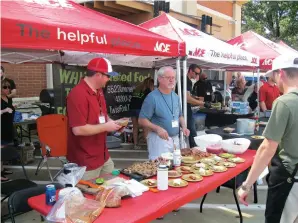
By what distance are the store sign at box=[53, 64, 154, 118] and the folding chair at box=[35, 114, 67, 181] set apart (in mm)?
701

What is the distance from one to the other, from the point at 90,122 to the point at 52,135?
7.80 ft

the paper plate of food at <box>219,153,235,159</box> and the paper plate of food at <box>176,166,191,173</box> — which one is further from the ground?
the paper plate of food at <box>219,153,235,159</box>

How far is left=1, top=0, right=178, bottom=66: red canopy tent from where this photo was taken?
2424mm

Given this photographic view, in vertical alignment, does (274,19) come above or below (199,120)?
above

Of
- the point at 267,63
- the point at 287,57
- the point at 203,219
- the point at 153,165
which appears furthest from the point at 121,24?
the point at 267,63

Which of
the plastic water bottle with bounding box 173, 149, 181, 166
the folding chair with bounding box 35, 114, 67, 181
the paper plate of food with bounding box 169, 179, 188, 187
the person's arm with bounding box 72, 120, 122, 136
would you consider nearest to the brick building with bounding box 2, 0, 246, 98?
the folding chair with bounding box 35, 114, 67, 181

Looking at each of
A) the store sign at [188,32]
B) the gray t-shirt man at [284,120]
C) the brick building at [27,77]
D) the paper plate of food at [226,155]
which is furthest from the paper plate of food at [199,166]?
the brick building at [27,77]

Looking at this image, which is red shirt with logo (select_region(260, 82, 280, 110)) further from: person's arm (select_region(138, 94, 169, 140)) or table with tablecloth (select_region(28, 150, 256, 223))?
table with tablecloth (select_region(28, 150, 256, 223))

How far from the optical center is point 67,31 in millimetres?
2768

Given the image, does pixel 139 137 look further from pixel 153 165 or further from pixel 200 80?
pixel 153 165

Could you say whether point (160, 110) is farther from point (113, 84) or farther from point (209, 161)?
point (113, 84)

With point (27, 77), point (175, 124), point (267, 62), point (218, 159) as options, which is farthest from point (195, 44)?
point (27, 77)

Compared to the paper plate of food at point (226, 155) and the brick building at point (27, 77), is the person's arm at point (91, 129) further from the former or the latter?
the brick building at point (27, 77)

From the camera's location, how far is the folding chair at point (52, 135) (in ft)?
15.9
